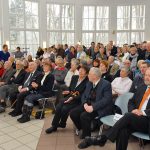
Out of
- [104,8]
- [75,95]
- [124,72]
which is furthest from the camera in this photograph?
[104,8]

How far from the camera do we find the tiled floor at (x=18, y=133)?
400 cm

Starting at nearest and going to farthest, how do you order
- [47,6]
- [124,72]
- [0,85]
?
[124,72] → [0,85] → [47,6]

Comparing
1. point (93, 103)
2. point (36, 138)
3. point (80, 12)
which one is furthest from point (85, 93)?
point (80, 12)

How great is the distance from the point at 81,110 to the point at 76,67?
1.86 metres

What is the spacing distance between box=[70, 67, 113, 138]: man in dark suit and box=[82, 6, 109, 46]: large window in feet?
38.0

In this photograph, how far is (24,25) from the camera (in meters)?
13.5

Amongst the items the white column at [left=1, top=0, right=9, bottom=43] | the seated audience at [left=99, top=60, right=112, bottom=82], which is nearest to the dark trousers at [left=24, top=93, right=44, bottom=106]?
Answer: the seated audience at [left=99, top=60, right=112, bottom=82]

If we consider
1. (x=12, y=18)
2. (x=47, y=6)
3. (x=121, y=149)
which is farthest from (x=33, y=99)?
(x=47, y=6)

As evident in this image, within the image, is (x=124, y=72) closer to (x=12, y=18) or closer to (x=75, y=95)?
(x=75, y=95)

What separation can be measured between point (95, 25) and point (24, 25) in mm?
4713

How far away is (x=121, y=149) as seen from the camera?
324cm

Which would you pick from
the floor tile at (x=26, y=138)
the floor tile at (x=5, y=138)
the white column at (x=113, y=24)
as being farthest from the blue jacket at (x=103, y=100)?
the white column at (x=113, y=24)

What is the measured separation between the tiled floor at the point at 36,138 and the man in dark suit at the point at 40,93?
0.18 metres

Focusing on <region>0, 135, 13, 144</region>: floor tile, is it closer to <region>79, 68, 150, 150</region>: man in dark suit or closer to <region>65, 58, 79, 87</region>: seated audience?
<region>79, 68, 150, 150</region>: man in dark suit
